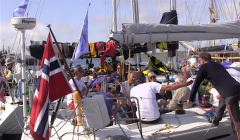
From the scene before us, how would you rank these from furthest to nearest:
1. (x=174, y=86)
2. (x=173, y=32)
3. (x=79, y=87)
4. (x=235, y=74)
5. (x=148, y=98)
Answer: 1. (x=173, y=32)
2. (x=235, y=74)
3. (x=79, y=87)
4. (x=148, y=98)
5. (x=174, y=86)

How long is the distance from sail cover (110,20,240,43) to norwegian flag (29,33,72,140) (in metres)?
2.89

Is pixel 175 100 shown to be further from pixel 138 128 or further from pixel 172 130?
pixel 138 128

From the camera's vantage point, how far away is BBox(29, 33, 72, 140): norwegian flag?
13.9 feet

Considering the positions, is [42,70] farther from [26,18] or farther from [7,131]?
[7,131]

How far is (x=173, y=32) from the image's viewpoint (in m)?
7.78

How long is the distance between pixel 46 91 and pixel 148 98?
166cm

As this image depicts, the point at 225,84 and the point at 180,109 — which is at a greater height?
the point at 225,84

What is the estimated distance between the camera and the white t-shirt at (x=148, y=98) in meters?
5.16

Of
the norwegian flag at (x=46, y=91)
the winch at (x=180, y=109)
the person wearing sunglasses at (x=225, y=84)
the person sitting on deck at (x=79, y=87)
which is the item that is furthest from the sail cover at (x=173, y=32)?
the norwegian flag at (x=46, y=91)

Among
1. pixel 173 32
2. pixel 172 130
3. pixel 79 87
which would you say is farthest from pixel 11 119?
pixel 172 130

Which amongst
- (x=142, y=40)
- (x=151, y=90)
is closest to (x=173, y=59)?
(x=142, y=40)

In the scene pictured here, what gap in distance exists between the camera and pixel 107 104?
4.91 m

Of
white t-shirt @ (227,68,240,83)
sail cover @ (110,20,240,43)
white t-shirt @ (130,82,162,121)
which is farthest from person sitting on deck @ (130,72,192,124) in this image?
white t-shirt @ (227,68,240,83)

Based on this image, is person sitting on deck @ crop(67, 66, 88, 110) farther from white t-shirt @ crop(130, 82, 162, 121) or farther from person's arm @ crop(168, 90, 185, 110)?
Result: person's arm @ crop(168, 90, 185, 110)
